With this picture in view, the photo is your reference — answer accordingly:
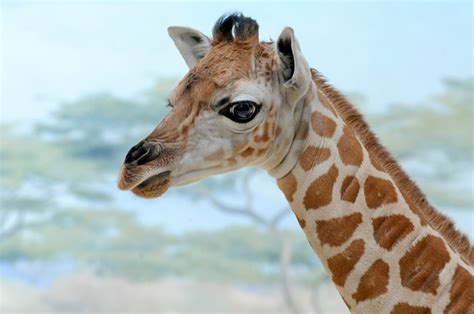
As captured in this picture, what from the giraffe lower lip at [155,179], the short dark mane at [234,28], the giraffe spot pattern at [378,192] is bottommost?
the giraffe spot pattern at [378,192]

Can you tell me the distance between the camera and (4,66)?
46.8 feet

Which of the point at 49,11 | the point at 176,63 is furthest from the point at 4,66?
the point at 176,63

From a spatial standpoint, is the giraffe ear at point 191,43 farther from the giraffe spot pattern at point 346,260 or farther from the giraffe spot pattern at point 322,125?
the giraffe spot pattern at point 346,260

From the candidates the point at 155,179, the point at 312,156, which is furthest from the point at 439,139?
the point at 155,179

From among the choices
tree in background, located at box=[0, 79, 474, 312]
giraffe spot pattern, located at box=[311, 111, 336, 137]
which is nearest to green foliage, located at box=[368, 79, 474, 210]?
tree in background, located at box=[0, 79, 474, 312]

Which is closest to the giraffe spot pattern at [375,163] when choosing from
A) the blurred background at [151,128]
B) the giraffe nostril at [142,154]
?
the giraffe nostril at [142,154]

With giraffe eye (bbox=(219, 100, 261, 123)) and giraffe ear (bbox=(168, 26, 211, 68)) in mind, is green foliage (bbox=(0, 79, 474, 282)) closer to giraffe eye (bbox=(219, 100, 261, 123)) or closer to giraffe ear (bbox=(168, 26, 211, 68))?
giraffe ear (bbox=(168, 26, 211, 68))

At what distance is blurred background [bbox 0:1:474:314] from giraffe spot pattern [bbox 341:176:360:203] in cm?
1012

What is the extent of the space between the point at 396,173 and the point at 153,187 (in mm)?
715

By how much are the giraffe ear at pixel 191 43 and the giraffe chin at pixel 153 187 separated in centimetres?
55

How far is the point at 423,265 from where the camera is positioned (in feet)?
9.00

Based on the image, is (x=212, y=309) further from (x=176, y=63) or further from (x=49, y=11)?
(x=49, y=11)

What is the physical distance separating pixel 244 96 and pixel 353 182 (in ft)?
1.30

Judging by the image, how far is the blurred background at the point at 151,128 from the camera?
13305 millimetres
